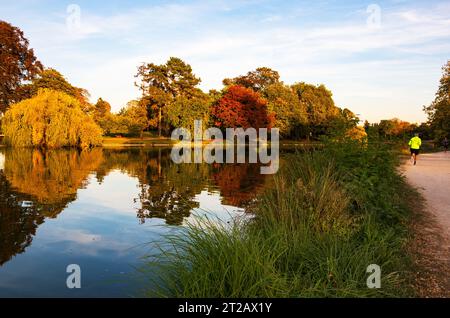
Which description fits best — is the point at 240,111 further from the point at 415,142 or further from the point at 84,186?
the point at 84,186

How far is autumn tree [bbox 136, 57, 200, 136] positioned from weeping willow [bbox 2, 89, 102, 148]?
723 inches

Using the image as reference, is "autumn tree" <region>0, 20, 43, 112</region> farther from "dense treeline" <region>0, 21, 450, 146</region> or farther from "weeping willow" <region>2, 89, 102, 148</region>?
"weeping willow" <region>2, 89, 102, 148</region>

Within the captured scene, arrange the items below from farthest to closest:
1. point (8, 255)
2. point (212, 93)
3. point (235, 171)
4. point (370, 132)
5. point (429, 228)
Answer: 1. point (212, 93)
2. point (235, 171)
3. point (370, 132)
4. point (429, 228)
5. point (8, 255)

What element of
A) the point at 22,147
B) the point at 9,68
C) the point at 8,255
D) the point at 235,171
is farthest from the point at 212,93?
the point at 8,255

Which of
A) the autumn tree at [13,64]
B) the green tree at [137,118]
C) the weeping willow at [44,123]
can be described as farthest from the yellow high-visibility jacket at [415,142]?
the autumn tree at [13,64]

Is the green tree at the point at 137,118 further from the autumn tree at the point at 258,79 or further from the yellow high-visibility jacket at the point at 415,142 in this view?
the yellow high-visibility jacket at the point at 415,142

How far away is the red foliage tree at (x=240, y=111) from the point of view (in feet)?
161

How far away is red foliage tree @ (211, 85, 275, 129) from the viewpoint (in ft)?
161

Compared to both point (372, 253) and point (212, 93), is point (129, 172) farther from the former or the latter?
point (212, 93)

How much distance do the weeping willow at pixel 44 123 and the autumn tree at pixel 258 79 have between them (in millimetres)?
43711

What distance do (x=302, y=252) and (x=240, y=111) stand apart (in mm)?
45108

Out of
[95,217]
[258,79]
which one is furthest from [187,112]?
[95,217]

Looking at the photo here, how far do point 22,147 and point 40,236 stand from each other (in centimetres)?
2796
